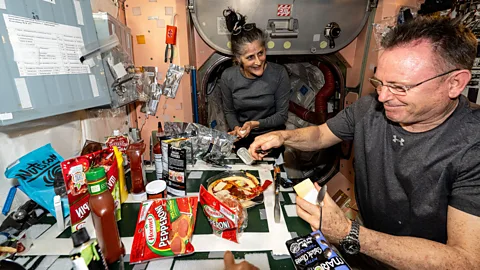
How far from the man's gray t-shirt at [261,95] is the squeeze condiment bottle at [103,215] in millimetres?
1291

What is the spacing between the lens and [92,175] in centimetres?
60

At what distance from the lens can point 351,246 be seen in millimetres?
738

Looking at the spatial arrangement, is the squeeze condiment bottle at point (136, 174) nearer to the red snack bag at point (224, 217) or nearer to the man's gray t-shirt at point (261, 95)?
the red snack bag at point (224, 217)

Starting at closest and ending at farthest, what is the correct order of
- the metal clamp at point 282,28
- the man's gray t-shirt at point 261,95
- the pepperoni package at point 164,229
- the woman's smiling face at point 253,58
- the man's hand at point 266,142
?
the pepperoni package at point 164,229
the man's hand at point 266,142
the woman's smiling face at point 253,58
the man's gray t-shirt at point 261,95
the metal clamp at point 282,28

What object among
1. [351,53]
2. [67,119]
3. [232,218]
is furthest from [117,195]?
[351,53]

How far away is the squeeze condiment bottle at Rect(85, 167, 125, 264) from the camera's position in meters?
0.61

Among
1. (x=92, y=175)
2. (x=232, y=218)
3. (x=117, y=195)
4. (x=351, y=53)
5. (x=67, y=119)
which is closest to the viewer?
(x=92, y=175)

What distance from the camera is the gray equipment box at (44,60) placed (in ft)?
2.43

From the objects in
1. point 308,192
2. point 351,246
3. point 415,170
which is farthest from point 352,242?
point 415,170

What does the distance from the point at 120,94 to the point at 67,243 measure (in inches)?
36.3

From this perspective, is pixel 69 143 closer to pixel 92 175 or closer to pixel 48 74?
pixel 48 74

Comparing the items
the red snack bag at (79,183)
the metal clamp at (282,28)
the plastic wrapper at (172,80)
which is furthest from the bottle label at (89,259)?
the metal clamp at (282,28)

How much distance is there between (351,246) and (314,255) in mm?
226

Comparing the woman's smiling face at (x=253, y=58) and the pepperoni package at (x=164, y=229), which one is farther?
the woman's smiling face at (x=253, y=58)
